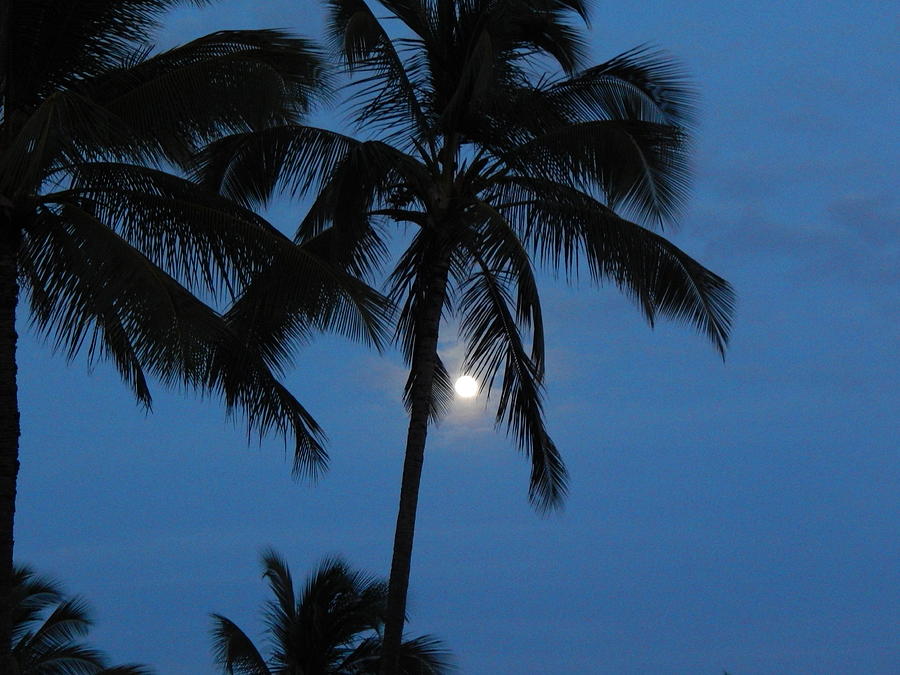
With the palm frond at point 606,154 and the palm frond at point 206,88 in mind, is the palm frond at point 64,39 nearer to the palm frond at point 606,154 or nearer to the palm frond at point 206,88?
the palm frond at point 206,88

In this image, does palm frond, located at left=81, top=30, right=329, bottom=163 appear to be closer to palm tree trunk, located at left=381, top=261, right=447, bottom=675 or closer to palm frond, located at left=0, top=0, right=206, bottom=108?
palm frond, located at left=0, top=0, right=206, bottom=108

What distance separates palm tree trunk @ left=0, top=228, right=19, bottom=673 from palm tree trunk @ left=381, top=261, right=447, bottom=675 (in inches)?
164

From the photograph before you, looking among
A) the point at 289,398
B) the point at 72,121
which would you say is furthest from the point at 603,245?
the point at 72,121

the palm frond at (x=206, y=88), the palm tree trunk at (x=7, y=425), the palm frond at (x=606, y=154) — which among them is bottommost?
the palm tree trunk at (x=7, y=425)

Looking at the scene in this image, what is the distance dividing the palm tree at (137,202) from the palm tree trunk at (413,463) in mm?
2253

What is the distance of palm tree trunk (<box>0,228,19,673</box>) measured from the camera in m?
10.1

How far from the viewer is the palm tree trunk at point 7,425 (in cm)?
1009

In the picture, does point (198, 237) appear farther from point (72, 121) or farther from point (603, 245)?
point (603, 245)

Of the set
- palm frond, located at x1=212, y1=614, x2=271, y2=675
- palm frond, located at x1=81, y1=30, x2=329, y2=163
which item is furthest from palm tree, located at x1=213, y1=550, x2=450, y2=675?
palm frond, located at x1=81, y1=30, x2=329, y2=163

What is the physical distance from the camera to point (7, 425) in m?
10.3

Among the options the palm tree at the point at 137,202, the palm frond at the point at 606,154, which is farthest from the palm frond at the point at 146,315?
the palm frond at the point at 606,154

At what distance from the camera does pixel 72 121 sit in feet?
32.0

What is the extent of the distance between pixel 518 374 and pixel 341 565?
7194 mm

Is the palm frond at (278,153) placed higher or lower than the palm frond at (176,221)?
higher
